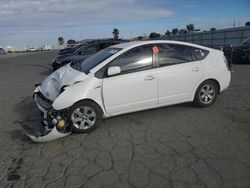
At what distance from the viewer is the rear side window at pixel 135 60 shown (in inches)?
206

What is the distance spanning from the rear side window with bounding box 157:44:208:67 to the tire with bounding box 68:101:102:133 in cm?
165

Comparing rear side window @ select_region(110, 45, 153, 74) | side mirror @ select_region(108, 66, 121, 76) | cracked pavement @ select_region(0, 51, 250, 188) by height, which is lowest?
cracked pavement @ select_region(0, 51, 250, 188)

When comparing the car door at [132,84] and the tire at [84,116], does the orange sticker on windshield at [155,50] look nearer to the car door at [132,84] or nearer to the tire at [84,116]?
the car door at [132,84]

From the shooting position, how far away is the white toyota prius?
15.9ft

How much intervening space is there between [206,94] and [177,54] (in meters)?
1.16

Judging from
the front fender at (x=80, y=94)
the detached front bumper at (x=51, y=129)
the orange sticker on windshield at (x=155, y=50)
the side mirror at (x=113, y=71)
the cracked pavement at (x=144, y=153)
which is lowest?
the cracked pavement at (x=144, y=153)

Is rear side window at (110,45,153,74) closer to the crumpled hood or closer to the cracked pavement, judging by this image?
the crumpled hood

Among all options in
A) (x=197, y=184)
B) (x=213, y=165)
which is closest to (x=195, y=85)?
(x=213, y=165)

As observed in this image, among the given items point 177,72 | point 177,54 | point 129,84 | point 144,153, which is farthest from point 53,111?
point 177,54

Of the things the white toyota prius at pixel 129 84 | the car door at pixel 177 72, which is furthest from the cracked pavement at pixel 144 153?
the car door at pixel 177 72

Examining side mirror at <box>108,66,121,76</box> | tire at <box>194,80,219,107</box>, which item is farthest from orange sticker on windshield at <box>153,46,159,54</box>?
tire at <box>194,80,219,107</box>

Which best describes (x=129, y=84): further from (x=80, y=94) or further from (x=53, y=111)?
(x=53, y=111)

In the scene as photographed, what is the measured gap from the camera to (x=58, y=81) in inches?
213

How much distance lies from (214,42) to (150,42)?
25754mm
